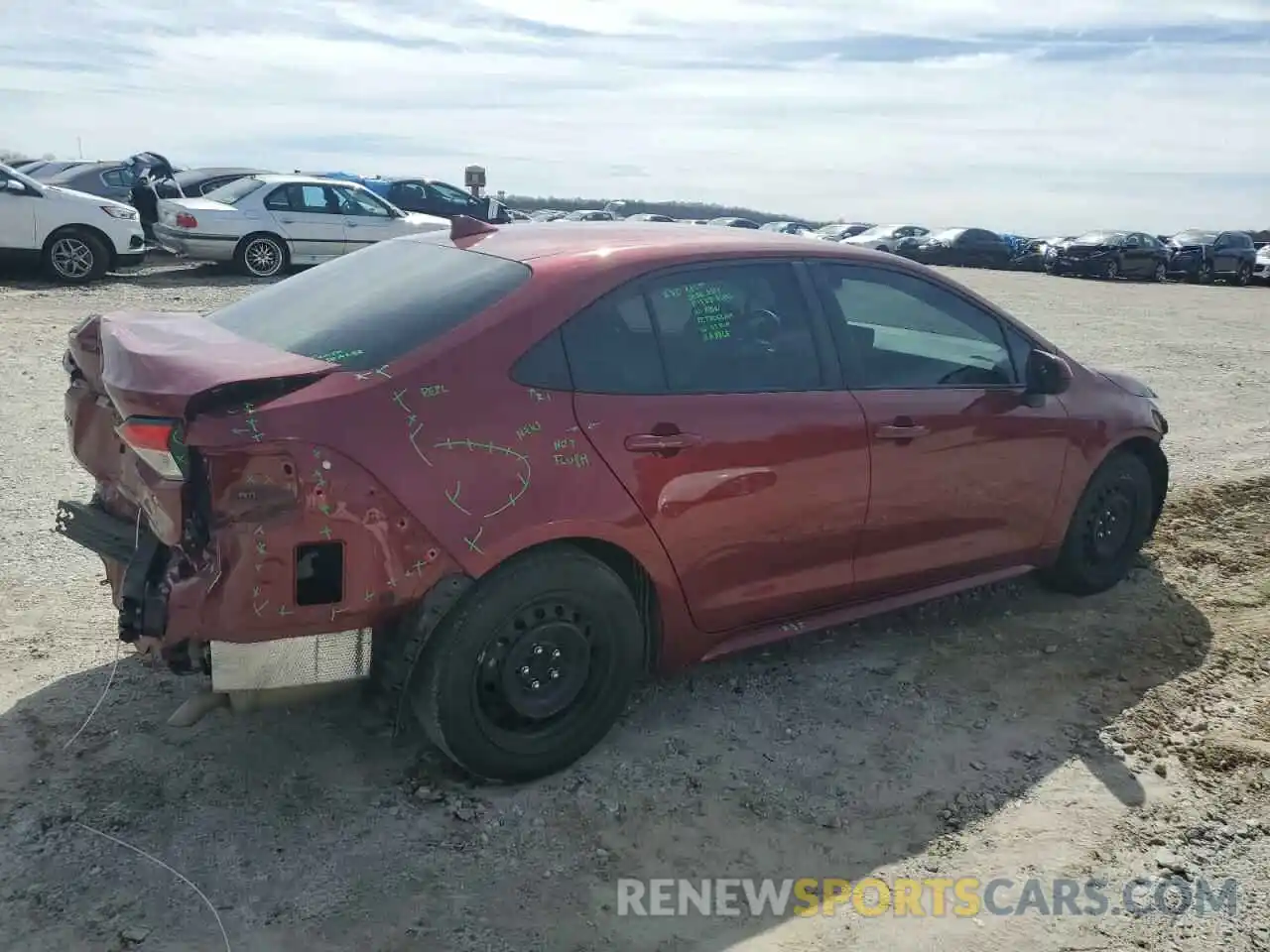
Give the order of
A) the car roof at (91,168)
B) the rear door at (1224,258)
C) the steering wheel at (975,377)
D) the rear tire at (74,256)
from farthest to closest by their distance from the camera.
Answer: the rear door at (1224,258) → the car roof at (91,168) → the rear tire at (74,256) → the steering wheel at (975,377)

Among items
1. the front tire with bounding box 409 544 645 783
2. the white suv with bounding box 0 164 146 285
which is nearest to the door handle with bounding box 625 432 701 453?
the front tire with bounding box 409 544 645 783

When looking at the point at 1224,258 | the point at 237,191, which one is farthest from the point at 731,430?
the point at 1224,258

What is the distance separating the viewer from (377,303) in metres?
3.32

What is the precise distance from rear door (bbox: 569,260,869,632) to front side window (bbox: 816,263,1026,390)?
0.42 feet

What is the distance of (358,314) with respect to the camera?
3277 millimetres

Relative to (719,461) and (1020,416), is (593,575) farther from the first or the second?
(1020,416)

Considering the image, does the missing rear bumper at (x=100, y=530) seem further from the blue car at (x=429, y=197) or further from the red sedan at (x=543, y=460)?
the blue car at (x=429, y=197)

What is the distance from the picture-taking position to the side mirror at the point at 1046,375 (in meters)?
4.31

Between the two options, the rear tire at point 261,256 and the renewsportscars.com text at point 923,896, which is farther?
the rear tire at point 261,256

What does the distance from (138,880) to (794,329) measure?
261cm

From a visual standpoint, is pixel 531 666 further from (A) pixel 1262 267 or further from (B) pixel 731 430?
(A) pixel 1262 267

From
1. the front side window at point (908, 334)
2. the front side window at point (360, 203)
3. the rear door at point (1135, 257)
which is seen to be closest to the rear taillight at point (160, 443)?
the front side window at point (908, 334)

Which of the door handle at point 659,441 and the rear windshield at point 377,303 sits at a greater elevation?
the rear windshield at point 377,303

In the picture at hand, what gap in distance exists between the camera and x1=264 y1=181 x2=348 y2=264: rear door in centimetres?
1532
